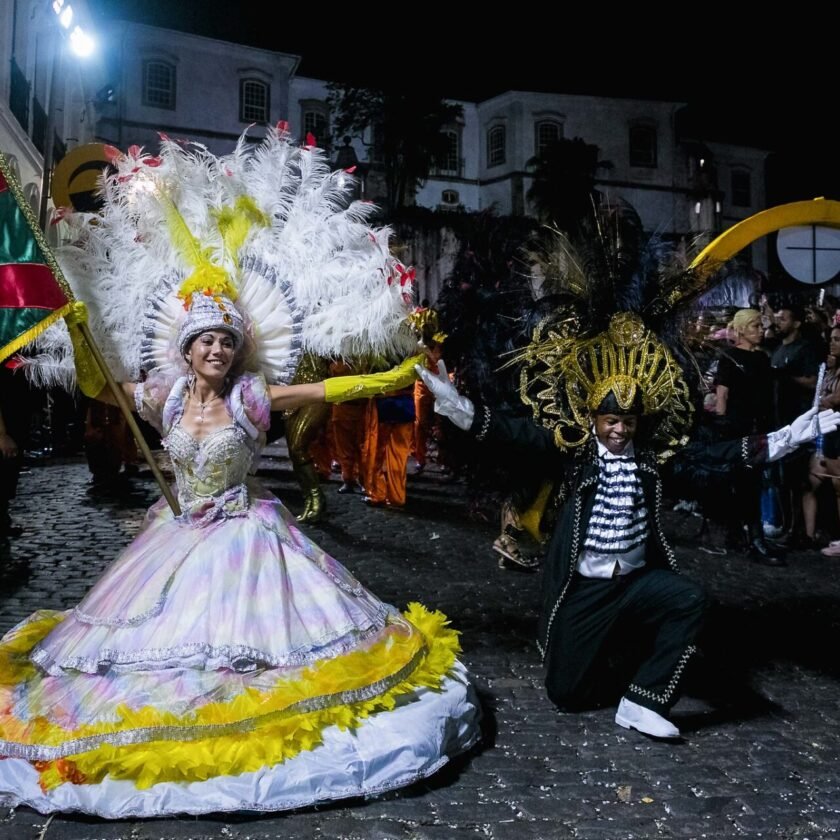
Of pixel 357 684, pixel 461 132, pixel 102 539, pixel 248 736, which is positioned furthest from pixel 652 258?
pixel 461 132

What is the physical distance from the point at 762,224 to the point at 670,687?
103 inches

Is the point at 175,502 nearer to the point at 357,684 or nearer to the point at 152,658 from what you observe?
the point at 152,658

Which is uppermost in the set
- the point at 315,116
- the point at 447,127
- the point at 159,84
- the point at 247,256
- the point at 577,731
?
the point at 447,127

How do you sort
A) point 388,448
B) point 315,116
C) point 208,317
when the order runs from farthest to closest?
point 315,116 < point 388,448 < point 208,317

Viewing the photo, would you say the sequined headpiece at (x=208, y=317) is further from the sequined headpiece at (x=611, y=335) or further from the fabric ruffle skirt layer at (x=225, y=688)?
the sequined headpiece at (x=611, y=335)

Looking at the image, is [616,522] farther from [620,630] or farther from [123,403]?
[123,403]

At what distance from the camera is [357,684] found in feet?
10.6

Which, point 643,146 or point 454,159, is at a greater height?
point 643,146

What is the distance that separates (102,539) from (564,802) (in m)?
5.67

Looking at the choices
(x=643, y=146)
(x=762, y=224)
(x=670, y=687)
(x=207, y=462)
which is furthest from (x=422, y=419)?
(x=643, y=146)

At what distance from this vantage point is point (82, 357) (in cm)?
402

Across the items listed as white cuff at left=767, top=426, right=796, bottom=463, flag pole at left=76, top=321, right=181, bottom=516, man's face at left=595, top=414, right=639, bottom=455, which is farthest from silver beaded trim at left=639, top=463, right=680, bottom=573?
flag pole at left=76, top=321, right=181, bottom=516

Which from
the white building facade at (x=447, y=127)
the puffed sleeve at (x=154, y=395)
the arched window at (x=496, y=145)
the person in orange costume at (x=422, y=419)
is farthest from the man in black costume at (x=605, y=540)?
the arched window at (x=496, y=145)

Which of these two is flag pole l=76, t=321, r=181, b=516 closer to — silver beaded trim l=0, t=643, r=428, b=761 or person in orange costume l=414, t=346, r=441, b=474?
silver beaded trim l=0, t=643, r=428, b=761
